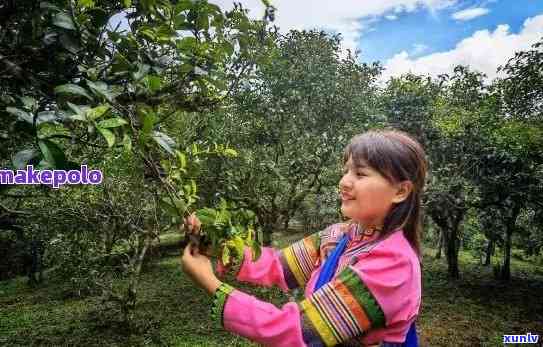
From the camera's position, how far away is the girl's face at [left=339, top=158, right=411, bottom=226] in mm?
1554

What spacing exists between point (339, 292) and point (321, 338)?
0.15 metres

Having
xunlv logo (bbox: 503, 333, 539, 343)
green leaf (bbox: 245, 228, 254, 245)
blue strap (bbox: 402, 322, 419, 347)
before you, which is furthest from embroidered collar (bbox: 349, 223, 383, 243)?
xunlv logo (bbox: 503, 333, 539, 343)

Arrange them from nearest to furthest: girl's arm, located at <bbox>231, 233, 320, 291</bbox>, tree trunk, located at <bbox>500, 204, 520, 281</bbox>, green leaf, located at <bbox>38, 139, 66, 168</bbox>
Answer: green leaf, located at <bbox>38, 139, 66, 168</bbox> < girl's arm, located at <bbox>231, 233, 320, 291</bbox> < tree trunk, located at <bbox>500, 204, 520, 281</bbox>

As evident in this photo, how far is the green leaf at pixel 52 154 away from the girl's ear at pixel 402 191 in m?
1.14

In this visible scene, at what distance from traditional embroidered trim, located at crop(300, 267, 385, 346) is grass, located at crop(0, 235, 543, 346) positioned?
21.3 ft

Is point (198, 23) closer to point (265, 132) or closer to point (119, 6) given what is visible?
point (119, 6)

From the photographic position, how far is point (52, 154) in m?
0.99

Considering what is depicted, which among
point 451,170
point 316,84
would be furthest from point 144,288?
point 451,170

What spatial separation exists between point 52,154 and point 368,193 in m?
1.06

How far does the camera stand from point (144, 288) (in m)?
11.9

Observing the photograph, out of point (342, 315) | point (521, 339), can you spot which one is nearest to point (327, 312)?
point (342, 315)

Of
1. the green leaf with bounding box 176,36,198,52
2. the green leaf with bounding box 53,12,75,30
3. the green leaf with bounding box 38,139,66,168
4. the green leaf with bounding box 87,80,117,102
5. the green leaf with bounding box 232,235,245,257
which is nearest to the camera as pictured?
the green leaf with bounding box 38,139,66,168

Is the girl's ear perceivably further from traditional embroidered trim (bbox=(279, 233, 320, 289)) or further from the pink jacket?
traditional embroidered trim (bbox=(279, 233, 320, 289))

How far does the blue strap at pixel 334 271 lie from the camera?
1.55 metres
